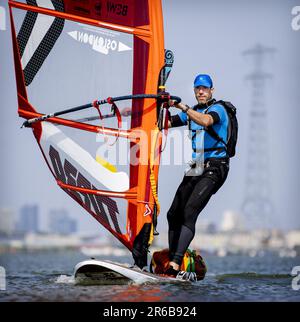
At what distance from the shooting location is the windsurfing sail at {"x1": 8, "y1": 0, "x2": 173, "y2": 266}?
454 inches

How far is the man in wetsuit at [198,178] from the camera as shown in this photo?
11156 millimetres

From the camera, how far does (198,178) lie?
37.2 ft

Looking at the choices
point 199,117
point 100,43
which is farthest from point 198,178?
point 100,43

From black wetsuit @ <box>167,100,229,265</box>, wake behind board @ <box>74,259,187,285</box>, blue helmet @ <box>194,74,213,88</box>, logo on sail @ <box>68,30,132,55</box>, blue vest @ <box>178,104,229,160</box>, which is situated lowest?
wake behind board @ <box>74,259,187,285</box>

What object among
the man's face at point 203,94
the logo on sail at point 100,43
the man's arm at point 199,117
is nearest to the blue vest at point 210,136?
the man's face at point 203,94

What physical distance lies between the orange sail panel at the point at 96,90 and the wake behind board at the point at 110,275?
0.75 meters

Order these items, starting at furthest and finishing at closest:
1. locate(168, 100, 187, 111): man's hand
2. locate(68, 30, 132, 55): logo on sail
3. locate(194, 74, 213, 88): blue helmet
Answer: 1. locate(68, 30, 132, 55): logo on sail
2. locate(194, 74, 213, 88): blue helmet
3. locate(168, 100, 187, 111): man's hand

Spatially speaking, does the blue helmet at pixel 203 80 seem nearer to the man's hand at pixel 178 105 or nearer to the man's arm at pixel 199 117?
the man's hand at pixel 178 105

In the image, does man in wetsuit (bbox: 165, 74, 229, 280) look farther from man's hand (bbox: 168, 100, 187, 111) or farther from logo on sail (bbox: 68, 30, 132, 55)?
logo on sail (bbox: 68, 30, 132, 55)

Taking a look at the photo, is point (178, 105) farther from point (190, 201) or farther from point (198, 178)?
point (190, 201)

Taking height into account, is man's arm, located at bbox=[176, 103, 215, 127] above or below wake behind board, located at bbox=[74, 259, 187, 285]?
above

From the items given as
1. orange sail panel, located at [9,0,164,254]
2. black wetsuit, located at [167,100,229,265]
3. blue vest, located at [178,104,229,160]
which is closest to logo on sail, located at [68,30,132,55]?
orange sail panel, located at [9,0,164,254]

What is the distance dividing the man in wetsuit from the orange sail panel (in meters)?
0.44

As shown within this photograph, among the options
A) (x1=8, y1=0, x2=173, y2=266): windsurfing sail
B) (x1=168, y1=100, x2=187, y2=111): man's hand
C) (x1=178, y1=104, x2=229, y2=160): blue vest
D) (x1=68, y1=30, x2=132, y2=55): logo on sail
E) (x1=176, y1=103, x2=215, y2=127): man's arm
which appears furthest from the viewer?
(x1=68, y1=30, x2=132, y2=55): logo on sail
